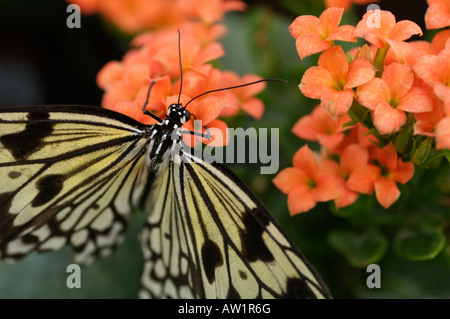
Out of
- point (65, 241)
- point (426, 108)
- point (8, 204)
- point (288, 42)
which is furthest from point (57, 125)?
point (288, 42)

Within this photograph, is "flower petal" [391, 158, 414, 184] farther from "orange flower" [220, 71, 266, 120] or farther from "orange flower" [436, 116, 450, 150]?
"orange flower" [220, 71, 266, 120]

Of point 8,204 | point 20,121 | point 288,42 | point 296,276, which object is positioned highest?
point 288,42

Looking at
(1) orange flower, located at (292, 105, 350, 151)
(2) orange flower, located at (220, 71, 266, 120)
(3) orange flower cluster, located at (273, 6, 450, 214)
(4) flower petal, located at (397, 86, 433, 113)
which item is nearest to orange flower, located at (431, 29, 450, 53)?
(3) orange flower cluster, located at (273, 6, 450, 214)

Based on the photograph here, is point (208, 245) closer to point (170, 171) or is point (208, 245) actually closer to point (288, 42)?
point (170, 171)

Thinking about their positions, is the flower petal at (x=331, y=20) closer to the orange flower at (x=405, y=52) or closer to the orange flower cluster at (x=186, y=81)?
the orange flower at (x=405, y=52)

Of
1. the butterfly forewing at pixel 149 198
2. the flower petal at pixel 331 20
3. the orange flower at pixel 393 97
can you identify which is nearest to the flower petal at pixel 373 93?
the orange flower at pixel 393 97
